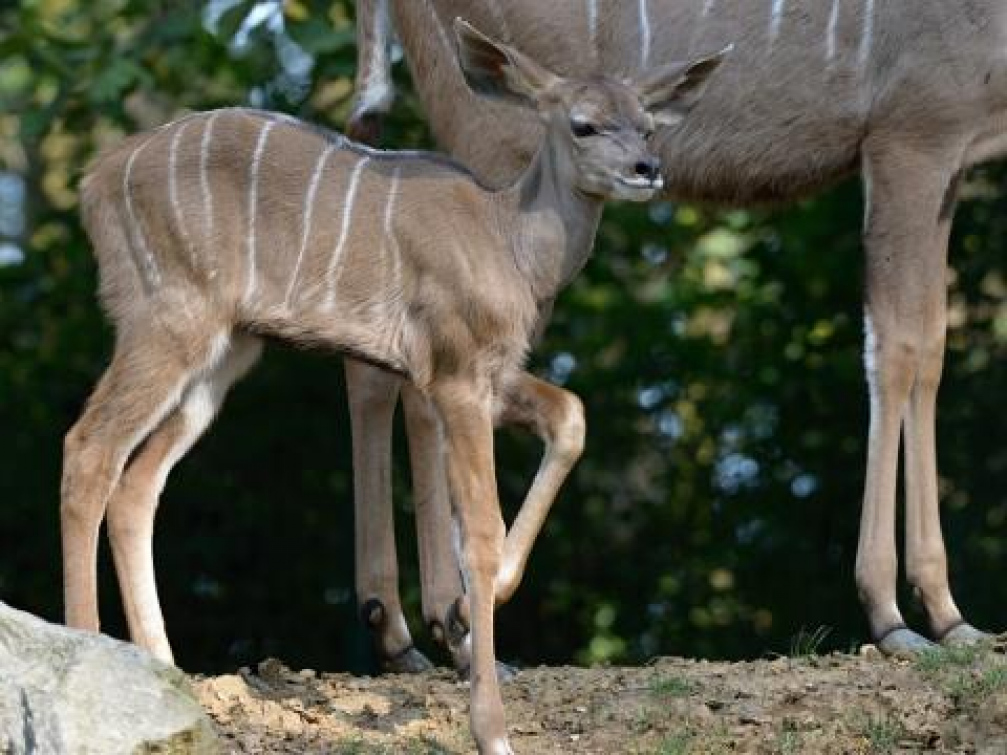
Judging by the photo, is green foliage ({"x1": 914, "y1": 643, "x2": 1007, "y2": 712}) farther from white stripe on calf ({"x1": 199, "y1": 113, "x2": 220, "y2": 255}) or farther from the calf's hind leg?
white stripe on calf ({"x1": 199, "y1": 113, "x2": 220, "y2": 255})

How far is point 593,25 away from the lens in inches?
254

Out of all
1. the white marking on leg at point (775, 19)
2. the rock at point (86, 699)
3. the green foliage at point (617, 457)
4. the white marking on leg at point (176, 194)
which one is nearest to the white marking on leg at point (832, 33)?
the white marking on leg at point (775, 19)

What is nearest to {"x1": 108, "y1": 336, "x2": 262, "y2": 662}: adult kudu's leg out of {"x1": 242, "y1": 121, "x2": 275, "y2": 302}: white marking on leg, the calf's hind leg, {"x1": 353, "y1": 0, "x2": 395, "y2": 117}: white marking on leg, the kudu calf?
the kudu calf

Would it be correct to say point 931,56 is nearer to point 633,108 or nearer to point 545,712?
point 633,108

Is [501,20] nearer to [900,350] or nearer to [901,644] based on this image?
[900,350]

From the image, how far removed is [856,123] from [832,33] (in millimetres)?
267

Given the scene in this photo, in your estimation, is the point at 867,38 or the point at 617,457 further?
the point at 617,457

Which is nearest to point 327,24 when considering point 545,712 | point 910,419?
point 910,419

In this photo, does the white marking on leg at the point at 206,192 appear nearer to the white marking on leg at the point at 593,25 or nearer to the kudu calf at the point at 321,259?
the kudu calf at the point at 321,259

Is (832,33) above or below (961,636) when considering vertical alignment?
above

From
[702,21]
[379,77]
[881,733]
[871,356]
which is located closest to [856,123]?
[702,21]

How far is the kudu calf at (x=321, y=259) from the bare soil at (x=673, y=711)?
1.31 ft

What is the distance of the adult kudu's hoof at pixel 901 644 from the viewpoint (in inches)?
230

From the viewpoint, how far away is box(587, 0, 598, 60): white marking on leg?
6.44 meters
